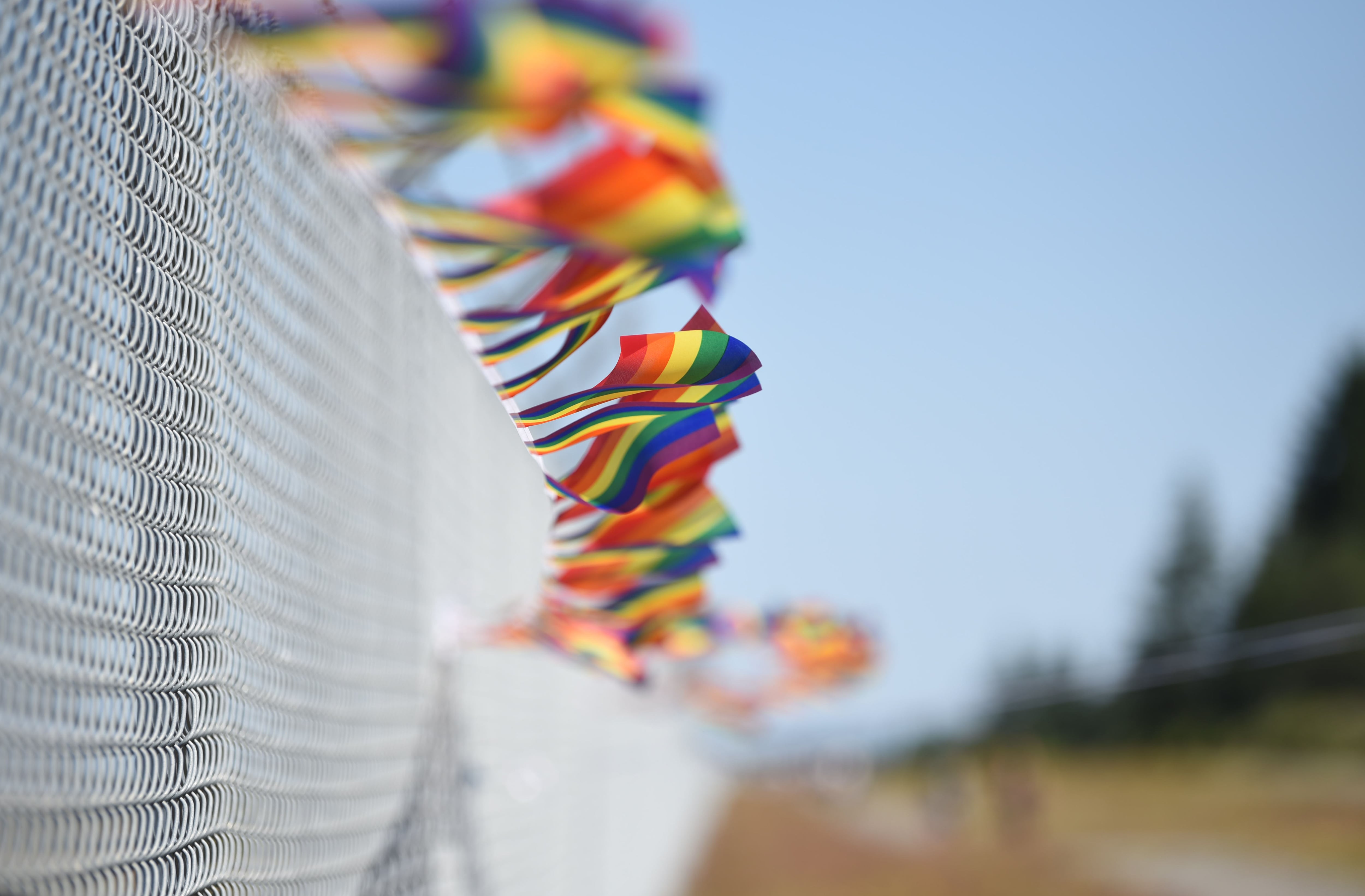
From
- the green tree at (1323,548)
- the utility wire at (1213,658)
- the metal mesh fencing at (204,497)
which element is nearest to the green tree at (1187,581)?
the utility wire at (1213,658)

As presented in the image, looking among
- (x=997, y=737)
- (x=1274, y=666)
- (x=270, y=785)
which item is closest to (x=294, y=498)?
(x=270, y=785)

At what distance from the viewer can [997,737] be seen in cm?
4612

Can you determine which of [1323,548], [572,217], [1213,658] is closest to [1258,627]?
[1323,548]

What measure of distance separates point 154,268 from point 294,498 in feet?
2.13

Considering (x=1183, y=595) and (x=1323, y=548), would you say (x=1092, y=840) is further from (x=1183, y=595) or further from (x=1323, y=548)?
(x=1183, y=595)

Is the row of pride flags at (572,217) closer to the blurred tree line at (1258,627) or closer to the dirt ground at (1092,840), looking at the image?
the dirt ground at (1092,840)

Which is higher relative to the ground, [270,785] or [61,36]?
[61,36]

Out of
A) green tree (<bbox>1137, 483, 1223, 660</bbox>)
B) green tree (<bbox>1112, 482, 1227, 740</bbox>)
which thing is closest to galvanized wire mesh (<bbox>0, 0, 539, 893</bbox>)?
green tree (<bbox>1112, 482, 1227, 740</bbox>)

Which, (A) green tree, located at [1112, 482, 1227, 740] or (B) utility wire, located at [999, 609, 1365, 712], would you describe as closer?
(B) utility wire, located at [999, 609, 1365, 712]

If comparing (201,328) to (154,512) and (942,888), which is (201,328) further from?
(942,888)

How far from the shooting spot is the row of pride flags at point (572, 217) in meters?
1.76

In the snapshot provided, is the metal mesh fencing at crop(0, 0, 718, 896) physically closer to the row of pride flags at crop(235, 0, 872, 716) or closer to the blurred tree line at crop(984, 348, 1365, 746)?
the row of pride flags at crop(235, 0, 872, 716)

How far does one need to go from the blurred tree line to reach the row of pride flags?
43.7 feet

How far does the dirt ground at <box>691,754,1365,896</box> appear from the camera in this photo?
11297mm
